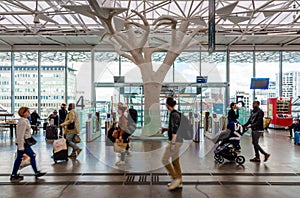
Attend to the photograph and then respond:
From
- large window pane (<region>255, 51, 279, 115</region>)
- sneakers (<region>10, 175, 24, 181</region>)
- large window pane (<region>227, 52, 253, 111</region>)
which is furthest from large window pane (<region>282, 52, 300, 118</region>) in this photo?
sneakers (<region>10, 175, 24, 181</region>)

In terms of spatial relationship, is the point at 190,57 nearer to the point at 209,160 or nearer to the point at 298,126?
the point at 298,126

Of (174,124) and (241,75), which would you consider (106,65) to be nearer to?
(174,124)

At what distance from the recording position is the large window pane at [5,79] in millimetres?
17844

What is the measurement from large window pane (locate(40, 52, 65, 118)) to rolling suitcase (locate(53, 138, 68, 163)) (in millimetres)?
11737

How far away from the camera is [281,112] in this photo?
15734 millimetres

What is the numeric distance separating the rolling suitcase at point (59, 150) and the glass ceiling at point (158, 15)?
6213 mm

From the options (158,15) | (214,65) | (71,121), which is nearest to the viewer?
(71,121)

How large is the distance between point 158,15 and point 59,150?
994 centimetres

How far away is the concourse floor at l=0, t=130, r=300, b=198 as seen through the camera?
4.46m

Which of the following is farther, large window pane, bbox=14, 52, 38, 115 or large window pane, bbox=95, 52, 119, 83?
large window pane, bbox=14, 52, 38, 115

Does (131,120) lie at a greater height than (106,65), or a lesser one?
lesser

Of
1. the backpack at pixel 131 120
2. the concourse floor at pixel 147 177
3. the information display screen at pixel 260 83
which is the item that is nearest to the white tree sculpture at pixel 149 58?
the backpack at pixel 131 120

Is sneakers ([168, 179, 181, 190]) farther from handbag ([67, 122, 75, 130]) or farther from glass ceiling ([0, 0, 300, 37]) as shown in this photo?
glass ceiling ([0, 0, 300, 37])

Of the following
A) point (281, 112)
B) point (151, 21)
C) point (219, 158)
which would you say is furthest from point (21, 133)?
point (281, 112)
